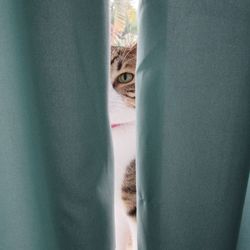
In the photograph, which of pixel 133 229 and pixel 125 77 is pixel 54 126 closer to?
pixel 125 77

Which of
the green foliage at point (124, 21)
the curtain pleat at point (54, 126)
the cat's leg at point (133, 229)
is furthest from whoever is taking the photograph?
the cat's leg at point (133, 229)

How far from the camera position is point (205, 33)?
17.2 inches

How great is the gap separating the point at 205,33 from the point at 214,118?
0.47ft

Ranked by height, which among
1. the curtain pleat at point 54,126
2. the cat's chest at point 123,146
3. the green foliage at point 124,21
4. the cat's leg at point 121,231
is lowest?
the cat's leg at point 121,231

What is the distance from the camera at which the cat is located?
0.74 m

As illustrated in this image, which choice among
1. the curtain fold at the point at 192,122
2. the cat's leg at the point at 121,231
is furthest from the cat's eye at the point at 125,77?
the cat's leg at the point at 121,231

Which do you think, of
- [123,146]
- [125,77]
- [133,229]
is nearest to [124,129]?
[123,146]

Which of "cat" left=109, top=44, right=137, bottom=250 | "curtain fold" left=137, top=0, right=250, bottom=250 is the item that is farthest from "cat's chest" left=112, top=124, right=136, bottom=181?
"curtain fold" left=137, top=0, right=250, bottom=250

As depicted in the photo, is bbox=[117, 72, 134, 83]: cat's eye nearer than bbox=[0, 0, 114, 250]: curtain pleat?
No

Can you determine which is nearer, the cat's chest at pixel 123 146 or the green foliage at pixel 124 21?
the green foliage at pixel 124 21

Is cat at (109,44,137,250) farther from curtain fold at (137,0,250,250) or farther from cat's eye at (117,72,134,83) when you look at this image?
curtain fold at (137,0,250,250)

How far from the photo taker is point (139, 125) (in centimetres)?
52

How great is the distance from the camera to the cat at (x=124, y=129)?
74cm

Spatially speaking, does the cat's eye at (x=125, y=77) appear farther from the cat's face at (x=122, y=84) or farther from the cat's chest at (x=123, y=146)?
the cat's chest at (x=123, y=146)
